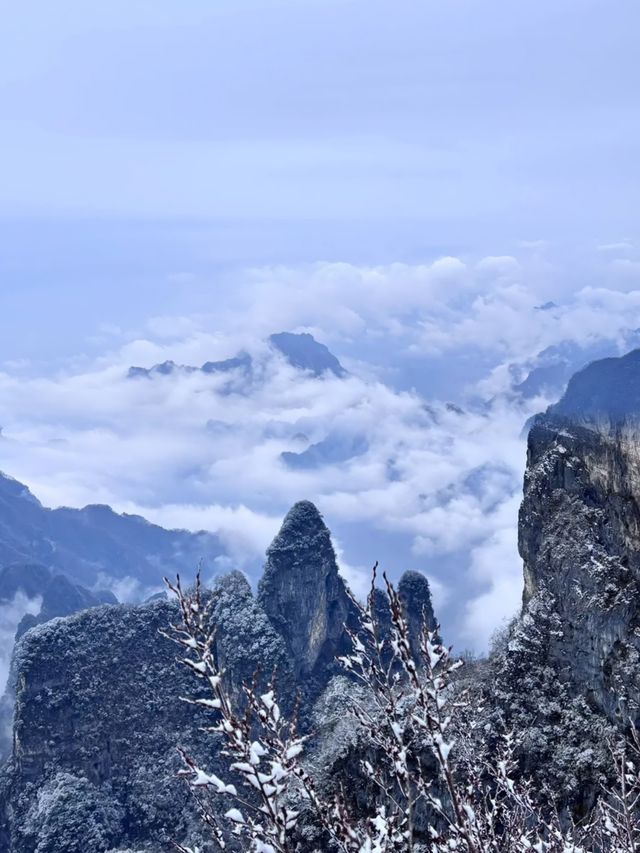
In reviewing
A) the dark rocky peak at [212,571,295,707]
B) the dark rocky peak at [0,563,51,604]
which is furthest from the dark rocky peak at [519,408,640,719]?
the dark rocky peak at [0,563,51,604]

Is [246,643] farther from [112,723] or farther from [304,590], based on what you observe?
[112,723]

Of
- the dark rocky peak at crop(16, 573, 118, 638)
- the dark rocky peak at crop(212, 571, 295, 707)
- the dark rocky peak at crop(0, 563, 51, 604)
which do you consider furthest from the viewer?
the dark rocky peak at crop(0, 563, 51, 604)

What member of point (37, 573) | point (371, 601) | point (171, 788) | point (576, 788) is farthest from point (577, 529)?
point (37, 573)

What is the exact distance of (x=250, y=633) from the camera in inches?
2931

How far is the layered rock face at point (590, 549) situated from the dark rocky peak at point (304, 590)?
3799 centimetres

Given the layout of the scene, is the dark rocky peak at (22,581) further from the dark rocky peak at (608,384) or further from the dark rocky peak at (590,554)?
the dark rocky peak at (590,554)

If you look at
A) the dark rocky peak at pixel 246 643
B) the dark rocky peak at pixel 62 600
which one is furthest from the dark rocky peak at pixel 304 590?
the dark rocky peak at pixel 62 600

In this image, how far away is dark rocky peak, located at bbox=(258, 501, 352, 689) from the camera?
274 feet

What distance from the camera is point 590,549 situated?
1647 inches

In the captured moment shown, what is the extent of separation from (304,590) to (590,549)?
1825 inches

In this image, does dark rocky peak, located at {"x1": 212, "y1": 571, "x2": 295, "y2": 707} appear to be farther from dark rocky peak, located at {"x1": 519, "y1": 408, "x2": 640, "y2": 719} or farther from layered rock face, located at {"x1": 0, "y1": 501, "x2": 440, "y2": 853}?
dark rocky peak, located at {"x1": 519, "y1": 408, "x2": 640, "y2": 719}

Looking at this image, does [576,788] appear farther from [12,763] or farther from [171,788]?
[12,763]

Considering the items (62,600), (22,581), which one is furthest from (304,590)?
(22,581)

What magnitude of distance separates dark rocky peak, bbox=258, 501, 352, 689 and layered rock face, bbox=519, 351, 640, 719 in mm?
37991
